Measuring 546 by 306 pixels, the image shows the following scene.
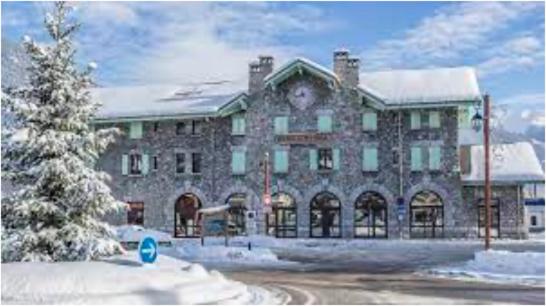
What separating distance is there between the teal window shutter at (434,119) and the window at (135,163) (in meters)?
18.5

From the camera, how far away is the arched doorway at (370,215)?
5072 centimetres

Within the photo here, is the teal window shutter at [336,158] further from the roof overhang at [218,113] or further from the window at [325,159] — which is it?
the roof overhang at [218,113]

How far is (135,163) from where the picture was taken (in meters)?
56.3

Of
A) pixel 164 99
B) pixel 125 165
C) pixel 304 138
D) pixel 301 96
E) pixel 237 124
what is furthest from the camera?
pixel 164 99

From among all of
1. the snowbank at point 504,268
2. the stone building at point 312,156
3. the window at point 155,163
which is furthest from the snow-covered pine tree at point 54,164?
the window at point 155,163

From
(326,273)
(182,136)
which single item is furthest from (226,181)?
(326,273)

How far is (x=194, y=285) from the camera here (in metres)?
17.5

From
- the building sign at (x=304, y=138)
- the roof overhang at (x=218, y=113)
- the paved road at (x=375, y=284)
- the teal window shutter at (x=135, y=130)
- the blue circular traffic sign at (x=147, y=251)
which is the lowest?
the paved road at (x=375, y=284)

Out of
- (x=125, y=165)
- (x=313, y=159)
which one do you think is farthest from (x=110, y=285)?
(x=125, y=165)

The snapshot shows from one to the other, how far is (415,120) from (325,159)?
18.8 feet

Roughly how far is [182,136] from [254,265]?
25812 millimetres

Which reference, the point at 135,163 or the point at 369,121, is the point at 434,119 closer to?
the point at 369,121

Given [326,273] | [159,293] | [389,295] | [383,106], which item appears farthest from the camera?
[383,106]

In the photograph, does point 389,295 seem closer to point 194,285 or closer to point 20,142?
point 194,285
